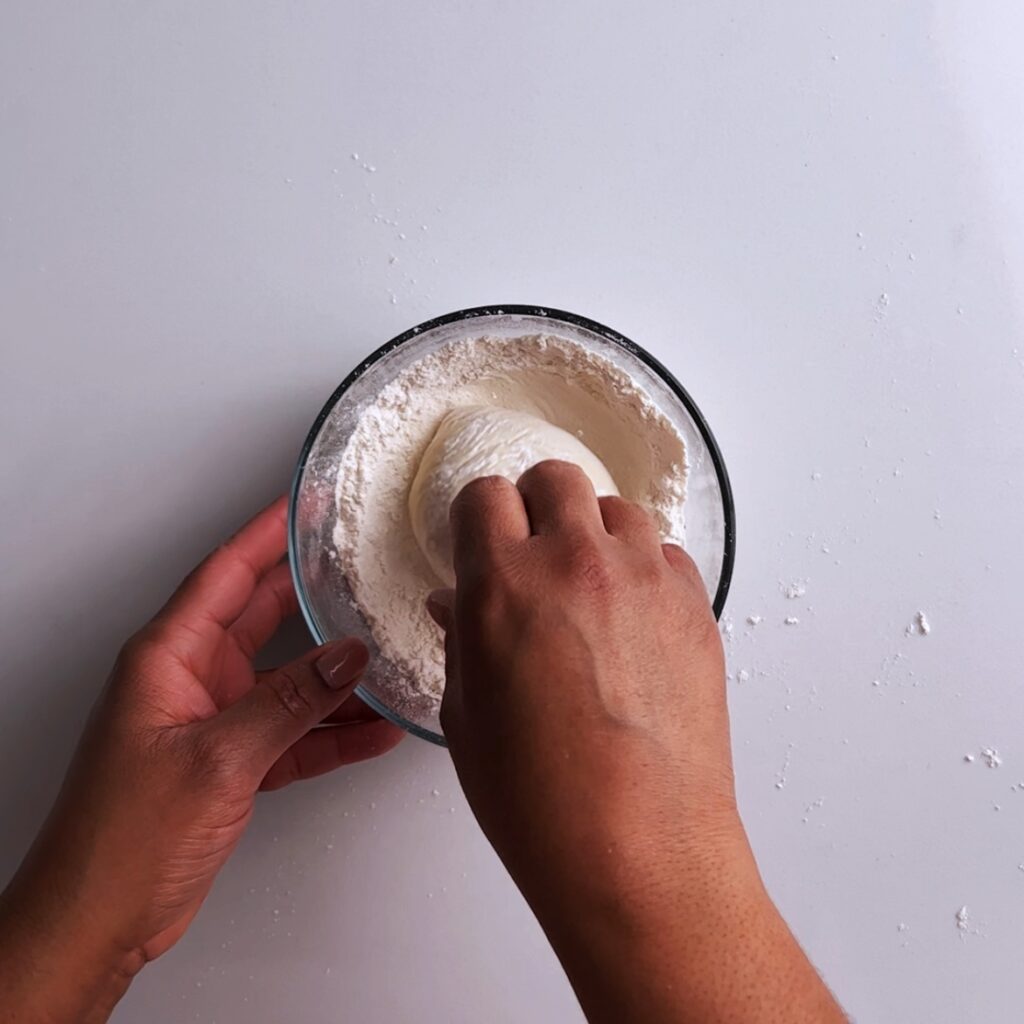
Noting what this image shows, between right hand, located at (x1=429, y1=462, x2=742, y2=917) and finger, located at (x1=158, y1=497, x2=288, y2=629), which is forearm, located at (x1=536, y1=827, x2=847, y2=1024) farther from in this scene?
finger, located at (x1=158, y1=497, x2=288, y2=629)

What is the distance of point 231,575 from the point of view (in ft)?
2.38

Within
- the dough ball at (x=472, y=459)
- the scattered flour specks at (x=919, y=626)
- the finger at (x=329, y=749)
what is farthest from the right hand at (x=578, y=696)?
the scattered flour specks at (x=919, y=626)

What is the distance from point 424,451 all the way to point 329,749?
270mm

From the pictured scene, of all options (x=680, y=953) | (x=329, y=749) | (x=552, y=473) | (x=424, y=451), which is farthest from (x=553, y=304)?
(x=680, y=953)

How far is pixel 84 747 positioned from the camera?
66 centimetres

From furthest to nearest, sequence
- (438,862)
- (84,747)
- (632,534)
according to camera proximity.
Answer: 1. (438,862)
2. (84,747)
3. (632,534)

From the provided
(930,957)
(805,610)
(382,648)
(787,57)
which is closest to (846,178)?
(787,57)

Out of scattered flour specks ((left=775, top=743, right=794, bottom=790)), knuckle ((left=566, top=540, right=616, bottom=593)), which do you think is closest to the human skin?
knuckle ((left=566, top=540, right=616, bottom=593))

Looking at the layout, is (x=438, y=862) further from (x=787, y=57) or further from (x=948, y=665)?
(x=787, y=57)

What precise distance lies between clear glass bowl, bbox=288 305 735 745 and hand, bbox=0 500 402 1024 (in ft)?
0.22

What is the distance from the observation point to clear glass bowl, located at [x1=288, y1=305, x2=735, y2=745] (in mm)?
655

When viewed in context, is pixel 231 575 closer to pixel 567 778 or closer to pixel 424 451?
pixel 424 451

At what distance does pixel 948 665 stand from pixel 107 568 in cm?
76

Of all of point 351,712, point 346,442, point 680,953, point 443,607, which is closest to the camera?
point 680,953
